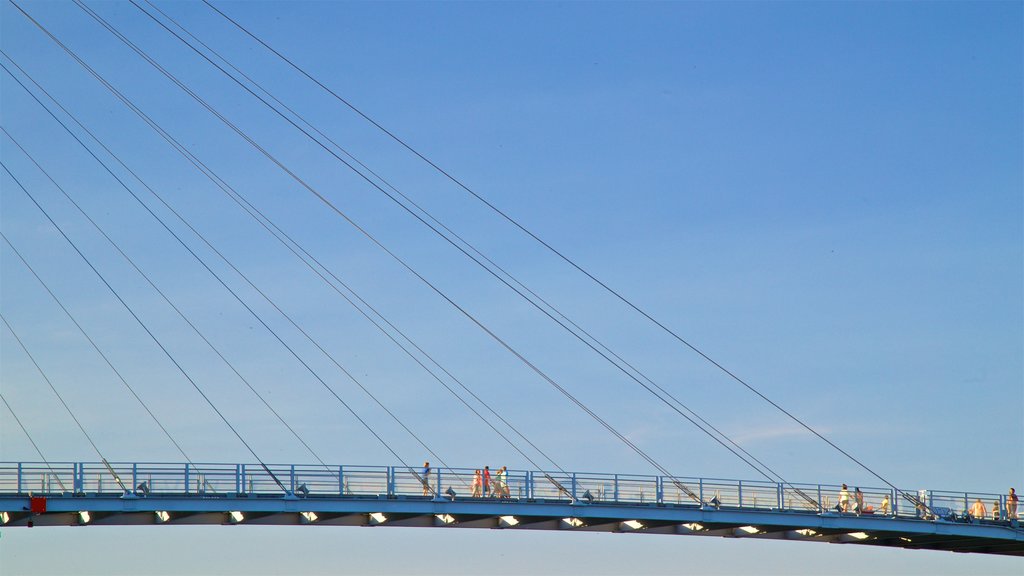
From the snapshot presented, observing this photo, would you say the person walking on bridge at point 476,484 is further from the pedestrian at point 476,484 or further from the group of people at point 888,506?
the group of people at point 888,506

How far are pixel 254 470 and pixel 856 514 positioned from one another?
2505cm

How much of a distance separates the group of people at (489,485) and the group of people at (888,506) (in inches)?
575

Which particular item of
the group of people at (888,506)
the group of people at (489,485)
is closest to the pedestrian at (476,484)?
the group of people at (489,485)

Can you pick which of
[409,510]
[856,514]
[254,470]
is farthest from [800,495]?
[254,470]

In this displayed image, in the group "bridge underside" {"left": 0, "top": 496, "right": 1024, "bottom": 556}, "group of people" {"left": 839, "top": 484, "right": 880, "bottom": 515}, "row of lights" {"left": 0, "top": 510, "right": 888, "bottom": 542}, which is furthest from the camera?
"group of people" {"left": 839, "top": 484, "right": 880, "bottom": 515}

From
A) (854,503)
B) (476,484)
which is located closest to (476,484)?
(476,484)

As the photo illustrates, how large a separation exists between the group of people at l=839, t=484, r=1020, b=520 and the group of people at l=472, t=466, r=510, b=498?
14605 millimetres

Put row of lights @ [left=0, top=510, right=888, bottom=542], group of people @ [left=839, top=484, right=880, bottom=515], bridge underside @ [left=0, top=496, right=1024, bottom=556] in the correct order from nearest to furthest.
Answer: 1. bridge underside @ [left=0, top=496, right=1024, bottom=556]
2. row of lights @ [left=0, top=510, right=888, bottom=542]
3. group of people @ [left=839, top=484, right=880, bottom=515]

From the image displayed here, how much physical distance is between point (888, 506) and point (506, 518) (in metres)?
16.4

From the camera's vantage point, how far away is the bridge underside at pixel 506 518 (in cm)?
6275

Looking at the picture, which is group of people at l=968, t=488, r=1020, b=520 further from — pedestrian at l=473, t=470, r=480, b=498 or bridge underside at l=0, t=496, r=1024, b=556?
pedestrian at l=473, t=470, r=480, b=498

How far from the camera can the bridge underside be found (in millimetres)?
62750

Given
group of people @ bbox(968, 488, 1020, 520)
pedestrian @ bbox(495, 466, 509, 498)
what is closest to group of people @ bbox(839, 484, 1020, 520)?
group of people @ bbox(968, 488, 1020, 520)

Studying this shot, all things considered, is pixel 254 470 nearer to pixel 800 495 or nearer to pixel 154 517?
pixel 154 517
